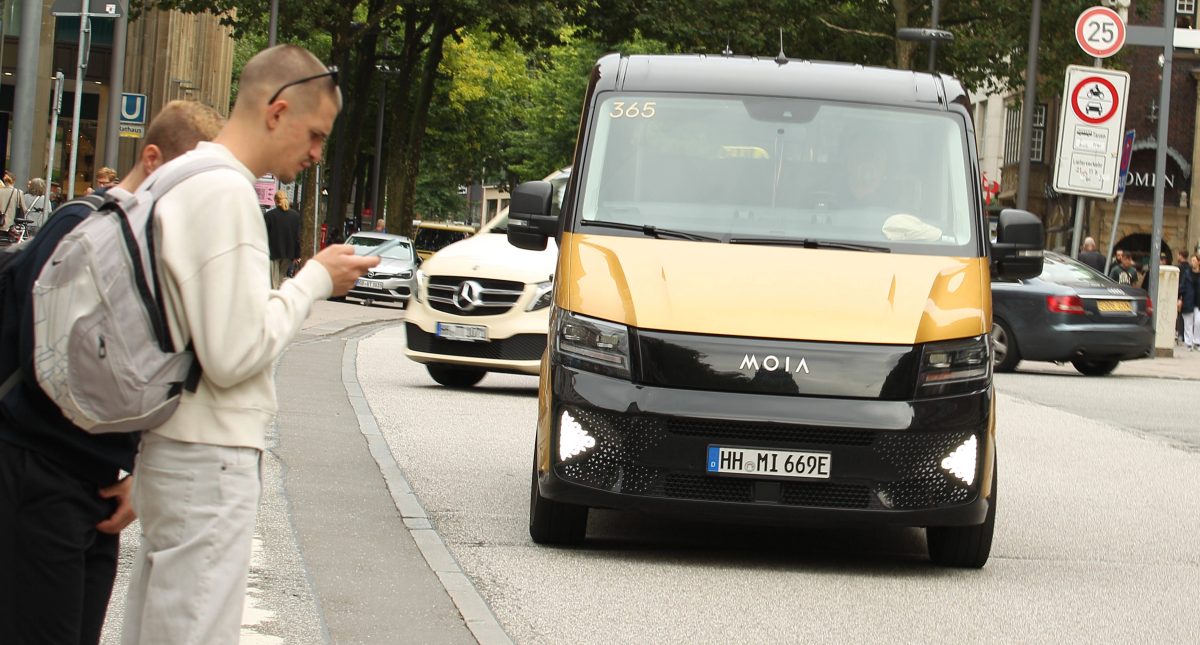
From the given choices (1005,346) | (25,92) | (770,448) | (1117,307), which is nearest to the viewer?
(770,448)

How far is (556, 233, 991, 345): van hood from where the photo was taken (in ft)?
26.1

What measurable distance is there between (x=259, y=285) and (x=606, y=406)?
4.33m

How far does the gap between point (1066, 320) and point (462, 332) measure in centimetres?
1054

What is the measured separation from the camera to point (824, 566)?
27.6 feet

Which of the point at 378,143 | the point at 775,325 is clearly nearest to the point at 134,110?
the point at 775,325

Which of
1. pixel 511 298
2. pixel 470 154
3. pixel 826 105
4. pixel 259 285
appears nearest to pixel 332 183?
pixel 470 154

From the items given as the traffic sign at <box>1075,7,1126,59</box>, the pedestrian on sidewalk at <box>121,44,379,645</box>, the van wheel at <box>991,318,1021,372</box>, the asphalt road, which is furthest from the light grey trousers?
the traffic sign at <box>1075,7,1126,59</box>

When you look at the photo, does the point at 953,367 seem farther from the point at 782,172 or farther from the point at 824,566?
the point at 782,172

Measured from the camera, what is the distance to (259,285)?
3.66m

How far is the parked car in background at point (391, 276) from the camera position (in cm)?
3778

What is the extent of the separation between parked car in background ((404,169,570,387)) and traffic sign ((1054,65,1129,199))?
13.6m

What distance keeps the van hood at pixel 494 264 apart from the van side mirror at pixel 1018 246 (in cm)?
704

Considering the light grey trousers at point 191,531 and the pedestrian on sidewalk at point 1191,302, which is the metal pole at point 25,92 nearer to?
the light grey trousers at point 191,531

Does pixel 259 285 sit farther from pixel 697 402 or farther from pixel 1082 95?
pixel 1082 95
